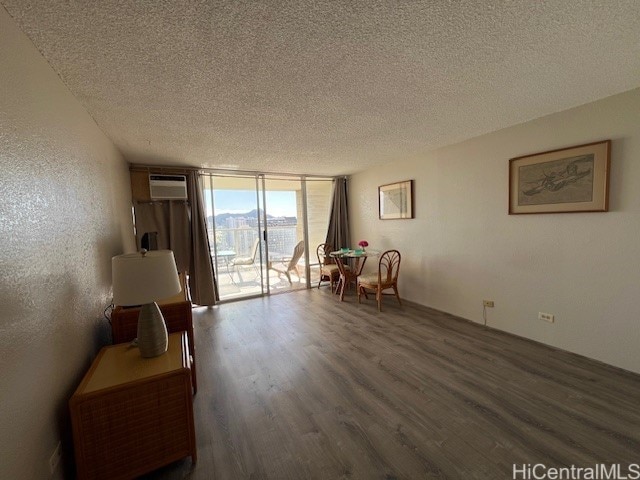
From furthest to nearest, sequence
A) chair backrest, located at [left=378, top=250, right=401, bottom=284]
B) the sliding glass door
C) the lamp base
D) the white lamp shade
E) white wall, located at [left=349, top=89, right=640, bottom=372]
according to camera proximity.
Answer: the sliding glass door, chair backrest, located at [left=378, top=250, right=401, bottom=284], white wall, located at [left=349, top=89, right=640, bottom=372], the lamp base, the white lamp shade

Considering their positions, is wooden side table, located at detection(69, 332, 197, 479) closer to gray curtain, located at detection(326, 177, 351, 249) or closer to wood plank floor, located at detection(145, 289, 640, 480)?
wood plank floor, located at detection(145, 289, 640, 480)

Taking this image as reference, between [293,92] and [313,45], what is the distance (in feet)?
1.72

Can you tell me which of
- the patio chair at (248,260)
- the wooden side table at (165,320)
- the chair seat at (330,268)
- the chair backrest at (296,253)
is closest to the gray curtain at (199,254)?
the patio chair at (248,260)

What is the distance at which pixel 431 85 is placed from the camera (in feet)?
6.28

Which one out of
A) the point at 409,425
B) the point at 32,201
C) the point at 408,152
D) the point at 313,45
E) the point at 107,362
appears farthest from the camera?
the point at 408,152

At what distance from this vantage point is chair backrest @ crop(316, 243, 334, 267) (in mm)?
5477

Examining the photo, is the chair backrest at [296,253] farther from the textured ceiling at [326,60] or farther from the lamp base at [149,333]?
the lamp base at [149,333]

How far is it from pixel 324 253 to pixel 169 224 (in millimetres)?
2780

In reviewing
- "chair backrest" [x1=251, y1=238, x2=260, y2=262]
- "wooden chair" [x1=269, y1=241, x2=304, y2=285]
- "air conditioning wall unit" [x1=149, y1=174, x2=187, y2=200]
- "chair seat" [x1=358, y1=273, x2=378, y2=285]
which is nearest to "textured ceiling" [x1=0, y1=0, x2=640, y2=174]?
"air conditioning wall unit" [x1=149, y1=174, x2=187, y2=200]

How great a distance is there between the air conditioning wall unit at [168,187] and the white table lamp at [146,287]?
2795 millimetres

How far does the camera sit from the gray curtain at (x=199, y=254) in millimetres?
4262

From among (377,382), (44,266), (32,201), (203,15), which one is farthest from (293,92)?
(377,382)

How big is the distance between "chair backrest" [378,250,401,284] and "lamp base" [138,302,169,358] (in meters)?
2.93

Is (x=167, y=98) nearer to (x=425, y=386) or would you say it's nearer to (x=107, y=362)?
(x=107, y=362)
